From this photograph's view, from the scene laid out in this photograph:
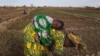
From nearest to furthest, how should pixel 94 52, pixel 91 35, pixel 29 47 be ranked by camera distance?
pixel 29 47 < pixel 94 52 < pixel 91 35

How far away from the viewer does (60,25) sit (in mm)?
8789

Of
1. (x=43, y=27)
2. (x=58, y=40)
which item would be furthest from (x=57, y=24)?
(x=43, y=27)

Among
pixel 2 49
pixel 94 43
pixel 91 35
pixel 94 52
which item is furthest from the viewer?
pixel 91 35

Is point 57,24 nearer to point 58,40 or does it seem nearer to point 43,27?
point 58,40

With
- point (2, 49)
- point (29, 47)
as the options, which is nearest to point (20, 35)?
point (2, 49)

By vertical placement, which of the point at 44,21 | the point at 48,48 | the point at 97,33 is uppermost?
the point at 44,21

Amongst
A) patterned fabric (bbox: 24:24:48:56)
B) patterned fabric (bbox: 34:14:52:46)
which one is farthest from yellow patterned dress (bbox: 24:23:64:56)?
patterned fabric (bbox: 34:14:52:46)

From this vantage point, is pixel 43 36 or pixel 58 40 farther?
pixel 43 36

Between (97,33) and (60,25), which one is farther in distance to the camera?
(97,33)

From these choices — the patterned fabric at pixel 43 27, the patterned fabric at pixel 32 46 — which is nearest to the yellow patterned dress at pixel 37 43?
the patterned fabric at pixel 32 46

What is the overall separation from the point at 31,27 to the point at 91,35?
5.35m

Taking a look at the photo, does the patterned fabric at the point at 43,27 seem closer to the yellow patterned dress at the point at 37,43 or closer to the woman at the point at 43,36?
the woman at the point at 43,36

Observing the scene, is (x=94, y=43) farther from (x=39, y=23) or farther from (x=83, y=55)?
(x=39, y=23)

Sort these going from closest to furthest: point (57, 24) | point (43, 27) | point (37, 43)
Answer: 1. point (57, 24)
2. point (43, 27)
3. point (37, 43)
